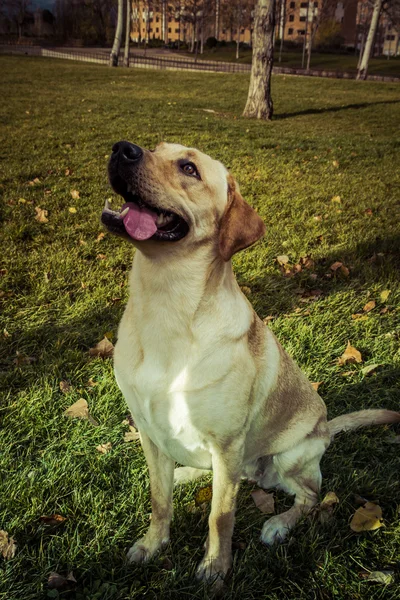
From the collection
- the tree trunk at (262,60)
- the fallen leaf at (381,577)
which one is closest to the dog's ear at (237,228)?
the fallen leaf at (381,577)

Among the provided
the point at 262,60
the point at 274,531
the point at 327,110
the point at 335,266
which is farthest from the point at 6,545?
the point at 327,110

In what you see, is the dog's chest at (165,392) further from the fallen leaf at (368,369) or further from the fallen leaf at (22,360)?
the fallen leaf at (368,369)

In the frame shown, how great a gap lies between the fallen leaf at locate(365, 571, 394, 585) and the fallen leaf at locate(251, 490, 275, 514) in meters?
0.56

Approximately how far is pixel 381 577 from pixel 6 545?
5.81 feet

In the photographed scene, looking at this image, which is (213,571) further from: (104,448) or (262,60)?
(262,60)

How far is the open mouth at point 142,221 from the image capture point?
191 cm

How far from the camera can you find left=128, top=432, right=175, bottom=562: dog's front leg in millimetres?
2305

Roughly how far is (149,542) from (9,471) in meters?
0.88

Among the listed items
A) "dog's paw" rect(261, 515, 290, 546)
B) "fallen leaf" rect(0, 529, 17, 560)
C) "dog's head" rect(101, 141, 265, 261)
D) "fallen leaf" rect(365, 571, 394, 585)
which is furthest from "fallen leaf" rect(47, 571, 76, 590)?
"dog's head" rect(101, 141, 265, 261)

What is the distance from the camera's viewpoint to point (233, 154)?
9.44m

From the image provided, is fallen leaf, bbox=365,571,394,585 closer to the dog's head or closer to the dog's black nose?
the dog's head

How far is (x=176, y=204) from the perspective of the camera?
2.02 m

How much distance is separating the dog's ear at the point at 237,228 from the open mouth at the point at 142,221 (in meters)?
0.17

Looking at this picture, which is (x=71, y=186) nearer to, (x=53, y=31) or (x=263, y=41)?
(x=263, y=41)
